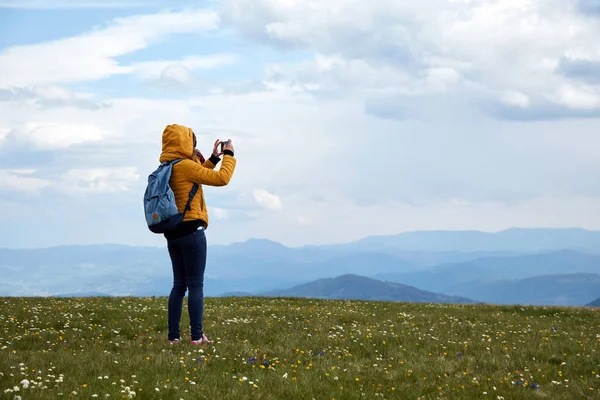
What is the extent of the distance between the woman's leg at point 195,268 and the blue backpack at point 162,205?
493 mm

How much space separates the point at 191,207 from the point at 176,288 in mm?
1729

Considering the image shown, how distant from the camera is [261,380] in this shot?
356 inches

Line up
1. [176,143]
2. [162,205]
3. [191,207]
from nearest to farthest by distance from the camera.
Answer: [162,205] → [191,207] → [176,143]

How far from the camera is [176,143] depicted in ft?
37.7

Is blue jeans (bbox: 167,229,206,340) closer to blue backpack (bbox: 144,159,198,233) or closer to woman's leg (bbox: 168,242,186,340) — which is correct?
woman's leg (bbox: 168,242,186,340)

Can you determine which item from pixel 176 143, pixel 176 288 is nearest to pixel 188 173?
pixel 176 143

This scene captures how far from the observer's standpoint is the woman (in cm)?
1112

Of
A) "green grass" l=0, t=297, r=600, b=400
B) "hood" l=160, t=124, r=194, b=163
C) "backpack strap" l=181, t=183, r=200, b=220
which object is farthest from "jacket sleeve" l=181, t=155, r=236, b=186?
"green grass" l=0, t=297, r=600, b=400

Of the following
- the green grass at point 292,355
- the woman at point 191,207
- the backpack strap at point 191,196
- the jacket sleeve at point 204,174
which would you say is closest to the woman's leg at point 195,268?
the woman at point 191,207

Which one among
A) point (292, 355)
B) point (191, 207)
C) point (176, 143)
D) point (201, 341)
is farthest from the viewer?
point (201, 341)

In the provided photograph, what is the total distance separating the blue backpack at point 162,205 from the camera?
10.8m

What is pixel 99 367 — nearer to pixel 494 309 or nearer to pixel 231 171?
pixel 231 171

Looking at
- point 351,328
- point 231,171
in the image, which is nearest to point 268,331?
point 351,328

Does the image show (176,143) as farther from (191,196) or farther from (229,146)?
(191,196)
